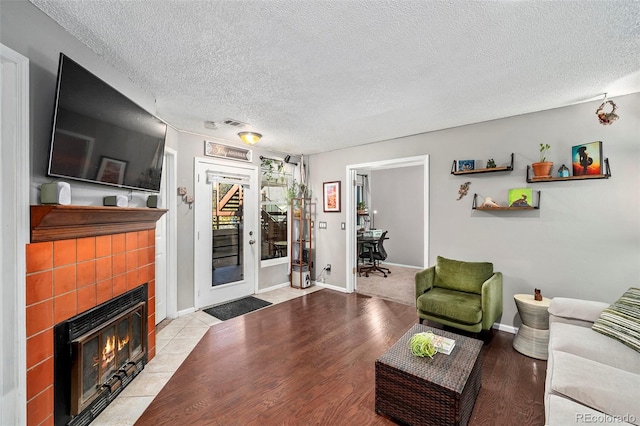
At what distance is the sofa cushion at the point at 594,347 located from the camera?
1620 millimetres

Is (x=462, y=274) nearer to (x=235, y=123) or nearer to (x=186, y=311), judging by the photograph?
(x=235, y=123)

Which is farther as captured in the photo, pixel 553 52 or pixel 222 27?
pixel 553 52

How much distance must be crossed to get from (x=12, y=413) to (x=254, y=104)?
269 centimetres

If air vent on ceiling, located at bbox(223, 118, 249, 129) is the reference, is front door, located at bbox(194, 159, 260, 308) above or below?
below

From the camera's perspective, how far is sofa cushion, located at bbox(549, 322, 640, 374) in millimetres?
1620

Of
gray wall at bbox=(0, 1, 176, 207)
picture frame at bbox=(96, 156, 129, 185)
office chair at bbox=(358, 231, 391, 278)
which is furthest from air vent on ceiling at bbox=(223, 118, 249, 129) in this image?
office chair at bbox=(358, 231, 391, 278)

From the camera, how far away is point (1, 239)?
4.24 ft

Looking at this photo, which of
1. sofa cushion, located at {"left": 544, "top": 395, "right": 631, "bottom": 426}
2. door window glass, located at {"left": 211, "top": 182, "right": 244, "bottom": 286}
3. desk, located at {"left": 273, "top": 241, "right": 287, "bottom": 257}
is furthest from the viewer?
desk, located at {"left": 273, "top": 241, "right": 287, "bottom": 257}

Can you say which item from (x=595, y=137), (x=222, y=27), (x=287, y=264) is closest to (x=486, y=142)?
(x=595, y=137)

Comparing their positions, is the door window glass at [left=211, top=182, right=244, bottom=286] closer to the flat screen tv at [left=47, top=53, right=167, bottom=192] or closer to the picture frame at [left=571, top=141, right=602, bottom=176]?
the flat screen tv at [left=47, top=53, right=167, bottom=192]

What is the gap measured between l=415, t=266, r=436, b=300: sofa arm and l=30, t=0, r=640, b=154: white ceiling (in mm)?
1871

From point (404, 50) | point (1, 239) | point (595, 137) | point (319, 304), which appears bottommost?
point (319, 304)

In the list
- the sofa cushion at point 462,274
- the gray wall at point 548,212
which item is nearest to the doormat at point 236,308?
the sofa cushion at point 462,274

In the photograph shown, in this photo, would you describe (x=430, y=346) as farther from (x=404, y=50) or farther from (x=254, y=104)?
(x=254, y=104)
